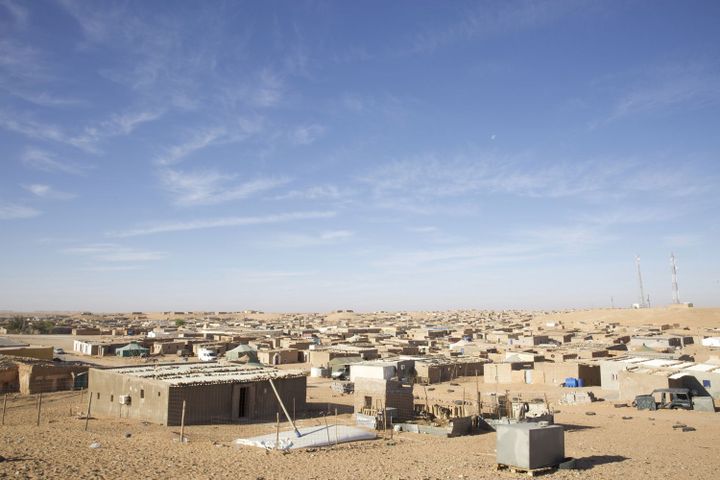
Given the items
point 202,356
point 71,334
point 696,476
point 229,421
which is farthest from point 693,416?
point 71,334

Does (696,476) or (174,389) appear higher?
(174,389)

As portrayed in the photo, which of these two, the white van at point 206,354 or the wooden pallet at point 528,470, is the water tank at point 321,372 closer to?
the white van at point 206,354

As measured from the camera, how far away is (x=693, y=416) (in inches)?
1233

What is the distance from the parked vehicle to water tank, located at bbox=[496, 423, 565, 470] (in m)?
17.1

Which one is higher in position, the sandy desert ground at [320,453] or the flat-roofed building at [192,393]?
the flat-roofed building at [192,393]

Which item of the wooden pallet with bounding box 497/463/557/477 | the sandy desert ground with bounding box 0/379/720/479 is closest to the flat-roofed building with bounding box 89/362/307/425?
the sandy desert ground with bounding box 0/379/720/479

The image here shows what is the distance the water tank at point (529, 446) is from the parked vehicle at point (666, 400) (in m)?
17.1

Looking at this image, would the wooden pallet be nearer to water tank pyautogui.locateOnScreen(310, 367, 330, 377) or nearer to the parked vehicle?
the parked vehicle

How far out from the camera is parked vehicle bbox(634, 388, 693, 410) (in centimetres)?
3388

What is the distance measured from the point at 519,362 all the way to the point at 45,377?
3629cm

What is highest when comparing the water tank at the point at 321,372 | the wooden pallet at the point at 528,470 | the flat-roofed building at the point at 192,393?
the flat-roofed building at the point at 192,393

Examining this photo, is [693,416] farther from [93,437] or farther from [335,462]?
[93,437]

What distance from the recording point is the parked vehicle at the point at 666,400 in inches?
1334

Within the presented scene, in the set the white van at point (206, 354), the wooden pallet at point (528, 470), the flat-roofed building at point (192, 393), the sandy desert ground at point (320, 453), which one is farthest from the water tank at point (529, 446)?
the white van at point (206, 354)
